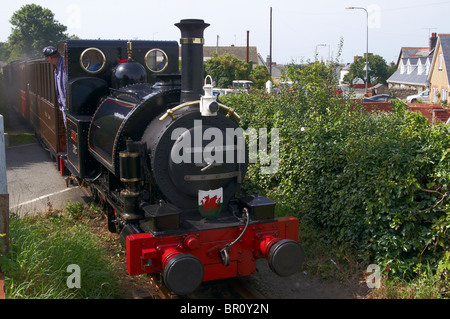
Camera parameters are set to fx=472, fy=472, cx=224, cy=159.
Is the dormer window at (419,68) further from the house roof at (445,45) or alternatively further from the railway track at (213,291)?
the railway track at (213,291)

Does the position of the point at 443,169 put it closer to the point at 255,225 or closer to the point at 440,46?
the point at 255,225

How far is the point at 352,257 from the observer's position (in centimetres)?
608

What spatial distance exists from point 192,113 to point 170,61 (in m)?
3.06

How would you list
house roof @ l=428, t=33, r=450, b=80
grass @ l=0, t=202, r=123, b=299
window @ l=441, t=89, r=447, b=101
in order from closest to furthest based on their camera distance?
grass @ l=0, t=202, r=123, b=299
window @ l=441, t=89, r=447, b=101
house roof @ l=428, t=33, r=450, b=80

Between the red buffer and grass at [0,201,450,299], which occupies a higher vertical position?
the red buffer

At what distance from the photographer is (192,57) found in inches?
198

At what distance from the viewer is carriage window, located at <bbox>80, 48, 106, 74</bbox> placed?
7078mm

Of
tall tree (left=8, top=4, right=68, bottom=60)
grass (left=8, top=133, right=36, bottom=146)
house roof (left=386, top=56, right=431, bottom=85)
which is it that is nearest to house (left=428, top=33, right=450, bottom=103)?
house roof (left=386, top=56, right=431, bottom=85)

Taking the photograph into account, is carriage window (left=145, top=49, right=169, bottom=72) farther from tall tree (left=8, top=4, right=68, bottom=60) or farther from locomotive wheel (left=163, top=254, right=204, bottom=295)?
tall tree (left=8, top=4, right=68, bottom=60)

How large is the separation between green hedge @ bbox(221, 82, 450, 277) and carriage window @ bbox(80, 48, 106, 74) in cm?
320

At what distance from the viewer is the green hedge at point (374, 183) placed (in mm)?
5387

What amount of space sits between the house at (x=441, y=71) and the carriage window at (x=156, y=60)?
29171mm

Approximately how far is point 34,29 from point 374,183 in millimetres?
58413

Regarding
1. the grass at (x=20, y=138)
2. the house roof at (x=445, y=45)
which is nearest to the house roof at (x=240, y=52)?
the house roof at (x=445, y=45)
